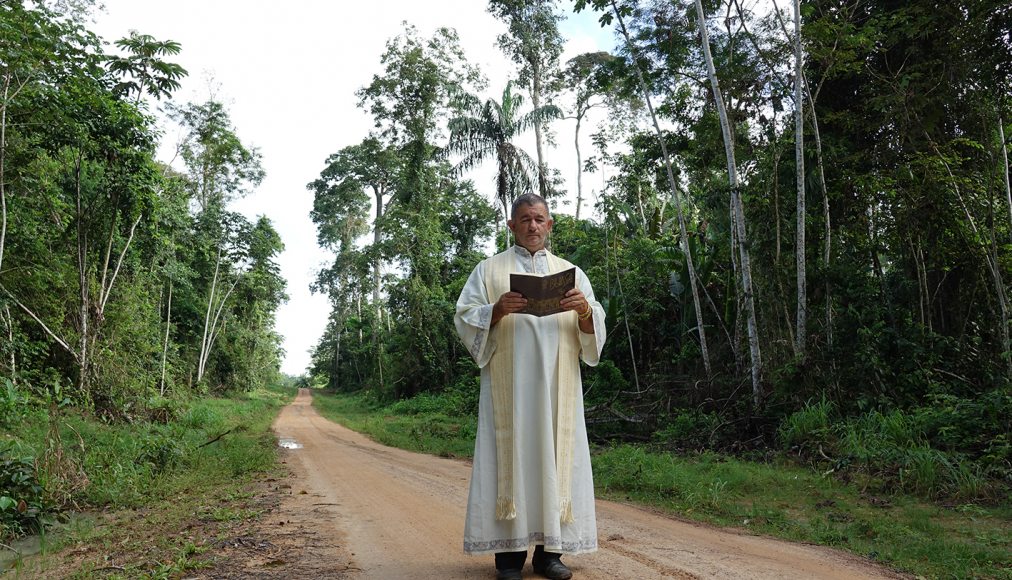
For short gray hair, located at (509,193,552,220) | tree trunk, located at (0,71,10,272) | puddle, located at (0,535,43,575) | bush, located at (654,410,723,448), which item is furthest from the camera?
bush, located at (654,410,723,448)

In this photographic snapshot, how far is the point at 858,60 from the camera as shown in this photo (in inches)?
377

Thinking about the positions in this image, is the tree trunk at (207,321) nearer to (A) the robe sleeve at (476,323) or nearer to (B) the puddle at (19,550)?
(B) the puddle at (19,550)

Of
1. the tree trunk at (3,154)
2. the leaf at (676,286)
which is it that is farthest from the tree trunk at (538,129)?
the tree trunk at (3,154)

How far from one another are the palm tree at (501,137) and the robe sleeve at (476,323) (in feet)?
53.2

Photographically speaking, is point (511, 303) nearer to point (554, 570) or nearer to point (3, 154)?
point (554, 570)

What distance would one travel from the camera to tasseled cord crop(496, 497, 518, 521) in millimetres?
3234

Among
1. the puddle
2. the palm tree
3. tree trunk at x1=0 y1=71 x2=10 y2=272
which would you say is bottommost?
the puddle

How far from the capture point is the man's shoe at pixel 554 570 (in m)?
3.29

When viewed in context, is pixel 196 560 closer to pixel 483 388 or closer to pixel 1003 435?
pixel 483 388

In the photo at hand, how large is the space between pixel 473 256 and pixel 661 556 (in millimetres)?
23598

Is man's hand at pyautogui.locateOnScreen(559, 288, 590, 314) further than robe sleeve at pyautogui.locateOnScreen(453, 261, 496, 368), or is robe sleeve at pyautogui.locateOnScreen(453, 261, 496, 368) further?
robe sleeve at pyautogui.locateOnScreen(453, 261, 496, 368)

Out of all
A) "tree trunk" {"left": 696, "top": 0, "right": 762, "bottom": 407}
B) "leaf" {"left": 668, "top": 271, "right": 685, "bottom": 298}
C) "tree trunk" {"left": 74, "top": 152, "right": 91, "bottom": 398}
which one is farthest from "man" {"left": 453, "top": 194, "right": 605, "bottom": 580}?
"tree trunk" {"left": 74, "top": 152, "right": 91, "bottom": 398}

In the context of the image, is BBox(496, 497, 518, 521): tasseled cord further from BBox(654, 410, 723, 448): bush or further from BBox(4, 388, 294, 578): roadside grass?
BBox(654, 410, 723, 448): bush

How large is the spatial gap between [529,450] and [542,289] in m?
0.86
